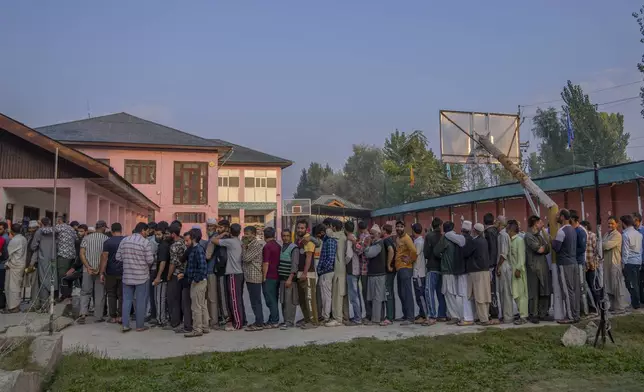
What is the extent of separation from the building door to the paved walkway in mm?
8491

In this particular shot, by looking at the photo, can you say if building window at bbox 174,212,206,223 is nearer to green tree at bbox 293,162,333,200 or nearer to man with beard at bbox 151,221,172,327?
man with beard at bbox 151,221,172,327

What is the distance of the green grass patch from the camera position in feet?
18.6

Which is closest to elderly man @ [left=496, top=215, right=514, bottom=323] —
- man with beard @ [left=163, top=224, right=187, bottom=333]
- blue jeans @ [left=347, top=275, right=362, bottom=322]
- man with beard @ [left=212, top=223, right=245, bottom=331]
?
blue jeans @ [left=347, top=275, right=362, bottom=322]

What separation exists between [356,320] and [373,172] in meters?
66.7

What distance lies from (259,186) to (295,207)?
329 centimetres

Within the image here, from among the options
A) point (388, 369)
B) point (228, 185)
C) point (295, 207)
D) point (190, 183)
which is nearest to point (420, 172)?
point (295, 207)

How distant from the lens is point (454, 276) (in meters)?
8.73

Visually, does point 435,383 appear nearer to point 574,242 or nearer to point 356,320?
point 356,320

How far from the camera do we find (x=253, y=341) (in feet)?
24.5

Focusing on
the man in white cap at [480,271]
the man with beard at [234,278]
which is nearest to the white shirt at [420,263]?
the man in white cap at [480,271]

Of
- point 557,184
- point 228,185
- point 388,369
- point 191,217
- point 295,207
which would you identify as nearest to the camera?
point 388,369

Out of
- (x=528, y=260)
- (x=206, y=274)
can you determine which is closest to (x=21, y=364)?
(x=206, y=274)

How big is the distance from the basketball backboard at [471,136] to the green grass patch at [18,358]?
43.6 ft

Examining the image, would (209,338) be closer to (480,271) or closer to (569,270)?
(480,271)
